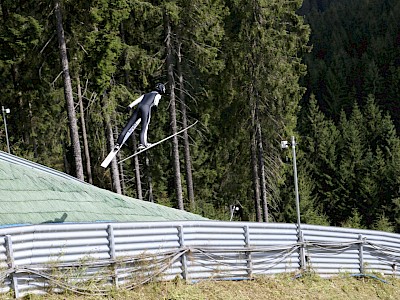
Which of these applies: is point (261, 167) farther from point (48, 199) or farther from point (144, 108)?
point (48, 199)

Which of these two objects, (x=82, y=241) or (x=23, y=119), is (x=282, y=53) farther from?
(x=82, y=241)

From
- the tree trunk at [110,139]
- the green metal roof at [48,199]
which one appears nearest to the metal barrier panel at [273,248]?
the green metal roof at [48,199]

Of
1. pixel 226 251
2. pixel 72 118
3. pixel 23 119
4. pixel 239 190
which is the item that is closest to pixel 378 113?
pixel 239 190

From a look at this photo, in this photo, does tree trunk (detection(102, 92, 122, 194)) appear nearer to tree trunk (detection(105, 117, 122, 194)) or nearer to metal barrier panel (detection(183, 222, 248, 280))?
tree trunk (detection(105, 117, 122, 194))

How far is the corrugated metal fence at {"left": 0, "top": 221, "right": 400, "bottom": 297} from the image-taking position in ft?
27.2

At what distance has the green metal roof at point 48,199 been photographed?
1163cm

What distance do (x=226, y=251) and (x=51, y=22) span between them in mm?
10221

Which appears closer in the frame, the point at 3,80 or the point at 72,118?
the point at 72,118

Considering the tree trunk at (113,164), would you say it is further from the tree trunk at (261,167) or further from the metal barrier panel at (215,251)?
the metal barrier panel at (215,251)

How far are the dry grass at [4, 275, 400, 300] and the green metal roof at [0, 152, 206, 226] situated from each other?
3.39 meters

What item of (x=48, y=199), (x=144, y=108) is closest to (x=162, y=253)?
(x=48, y=199)

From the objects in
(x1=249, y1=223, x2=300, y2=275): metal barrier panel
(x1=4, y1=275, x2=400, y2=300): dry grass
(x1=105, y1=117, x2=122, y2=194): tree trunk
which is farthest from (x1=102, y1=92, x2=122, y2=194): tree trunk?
(x1=4, y1=275, x2=400, y2=300): dry grass

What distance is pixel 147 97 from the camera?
43.0 ft

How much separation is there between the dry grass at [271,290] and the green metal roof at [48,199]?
339 cm
